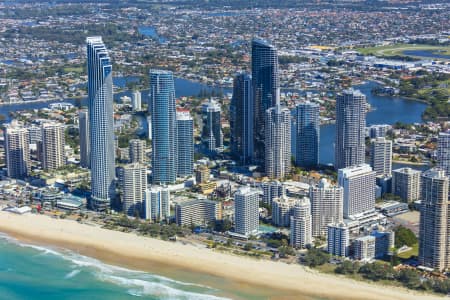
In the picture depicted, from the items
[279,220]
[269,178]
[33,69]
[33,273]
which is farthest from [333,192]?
[33,69]

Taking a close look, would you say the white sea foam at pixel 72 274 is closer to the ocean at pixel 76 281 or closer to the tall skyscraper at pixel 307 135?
the ocean at pixel 76 281

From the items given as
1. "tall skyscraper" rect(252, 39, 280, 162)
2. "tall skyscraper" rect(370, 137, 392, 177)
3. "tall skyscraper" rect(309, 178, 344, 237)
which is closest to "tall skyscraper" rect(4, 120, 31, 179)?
"tall skyscraper" rect(252, 39, 280, 162)

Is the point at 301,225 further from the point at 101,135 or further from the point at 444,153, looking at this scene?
the point at 101,135

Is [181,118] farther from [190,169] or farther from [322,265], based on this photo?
[322,265]

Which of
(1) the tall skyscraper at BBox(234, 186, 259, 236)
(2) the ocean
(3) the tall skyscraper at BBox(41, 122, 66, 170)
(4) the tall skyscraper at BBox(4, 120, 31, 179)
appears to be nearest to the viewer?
(2) the ocean

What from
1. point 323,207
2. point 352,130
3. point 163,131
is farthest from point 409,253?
point 163,131

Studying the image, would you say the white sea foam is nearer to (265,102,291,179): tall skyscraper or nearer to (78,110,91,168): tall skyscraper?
(78,110,91,168): tall skyscraper
